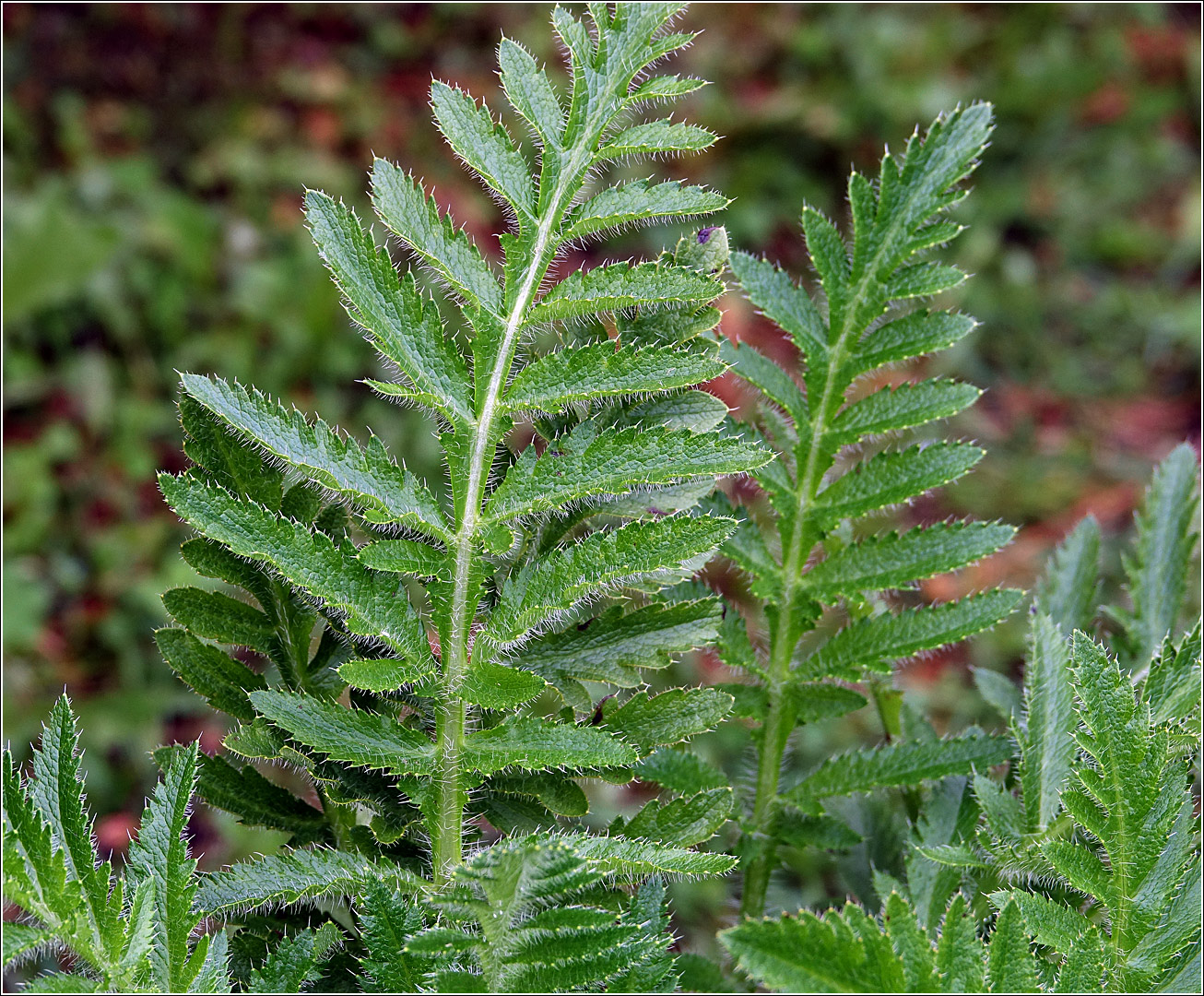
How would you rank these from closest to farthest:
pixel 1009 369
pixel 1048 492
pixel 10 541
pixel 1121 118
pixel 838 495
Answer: pixel 838 495 → pixel 10 541 → pixel 1048 492 → pixel 1009 369 → pixel 1121 118

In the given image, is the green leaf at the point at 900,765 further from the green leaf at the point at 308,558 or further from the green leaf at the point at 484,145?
the green leaf at the point at 484,145

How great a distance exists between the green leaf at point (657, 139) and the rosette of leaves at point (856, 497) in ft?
0.77

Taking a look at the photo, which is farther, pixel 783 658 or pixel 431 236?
pixel 783 658

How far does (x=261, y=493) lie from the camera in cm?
107

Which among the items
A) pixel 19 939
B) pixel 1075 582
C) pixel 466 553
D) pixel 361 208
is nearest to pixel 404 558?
pixel 466 553

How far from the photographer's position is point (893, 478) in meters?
1.25

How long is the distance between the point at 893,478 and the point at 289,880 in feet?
2.30

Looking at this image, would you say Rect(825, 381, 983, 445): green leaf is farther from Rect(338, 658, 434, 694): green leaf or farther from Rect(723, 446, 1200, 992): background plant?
Rect(338, 658, 434, 694): green leaf

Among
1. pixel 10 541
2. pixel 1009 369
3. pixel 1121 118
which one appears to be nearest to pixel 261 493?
pixel 10 541

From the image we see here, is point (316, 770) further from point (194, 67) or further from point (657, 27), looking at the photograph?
point (194, 67)

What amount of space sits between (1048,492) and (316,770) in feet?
13.5

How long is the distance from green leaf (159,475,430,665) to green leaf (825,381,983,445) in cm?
51

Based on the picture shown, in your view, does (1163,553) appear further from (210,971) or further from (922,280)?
(210,971)

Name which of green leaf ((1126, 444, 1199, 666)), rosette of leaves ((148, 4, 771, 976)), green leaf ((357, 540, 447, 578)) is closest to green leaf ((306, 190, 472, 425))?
rosette of leaves ((148, 4, 771, 976))
